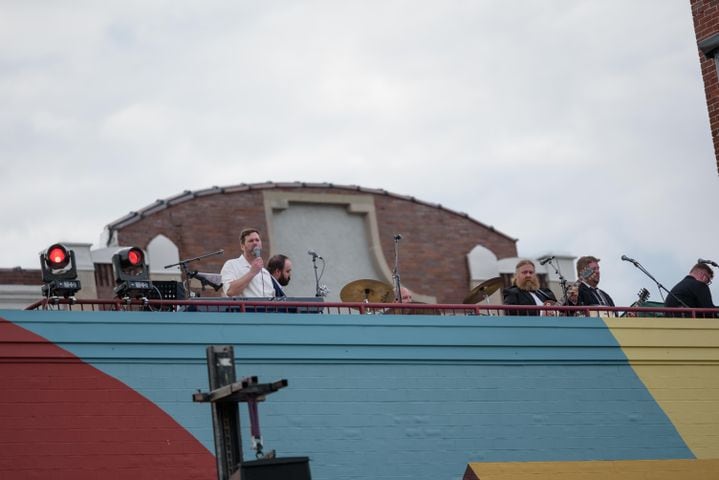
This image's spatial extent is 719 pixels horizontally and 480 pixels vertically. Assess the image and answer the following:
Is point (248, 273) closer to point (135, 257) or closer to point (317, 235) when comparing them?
point (135, 257)

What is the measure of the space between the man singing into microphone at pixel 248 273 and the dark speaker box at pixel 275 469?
5552 mm

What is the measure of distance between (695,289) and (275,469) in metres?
9.59

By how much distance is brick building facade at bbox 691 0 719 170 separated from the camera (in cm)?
2081

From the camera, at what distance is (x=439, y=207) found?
31.7 metres

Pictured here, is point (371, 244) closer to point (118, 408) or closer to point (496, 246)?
point (496, 246)

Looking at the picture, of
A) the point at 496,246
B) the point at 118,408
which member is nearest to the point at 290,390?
the point at 118,408

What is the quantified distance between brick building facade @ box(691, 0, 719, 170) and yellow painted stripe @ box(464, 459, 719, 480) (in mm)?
5995

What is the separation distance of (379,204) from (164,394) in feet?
55.0

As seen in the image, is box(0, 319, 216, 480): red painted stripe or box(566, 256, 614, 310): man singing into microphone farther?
box(566, 256, 614, 310): man singing into microphone

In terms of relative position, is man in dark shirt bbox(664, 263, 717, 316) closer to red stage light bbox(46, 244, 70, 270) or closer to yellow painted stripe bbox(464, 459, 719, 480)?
yellow painted stripe bbox(464, 459, 719, 480)

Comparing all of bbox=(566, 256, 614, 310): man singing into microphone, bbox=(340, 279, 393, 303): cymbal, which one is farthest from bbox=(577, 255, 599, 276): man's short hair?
bbox=(340, 279, 393, 303): cymbal

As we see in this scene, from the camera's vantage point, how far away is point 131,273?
47.4ft

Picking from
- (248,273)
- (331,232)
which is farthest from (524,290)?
(331,232)

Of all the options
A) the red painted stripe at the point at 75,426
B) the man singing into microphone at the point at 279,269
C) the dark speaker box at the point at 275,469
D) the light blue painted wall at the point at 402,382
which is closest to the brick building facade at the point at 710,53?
the light blue painted wall at the point at 402,382
